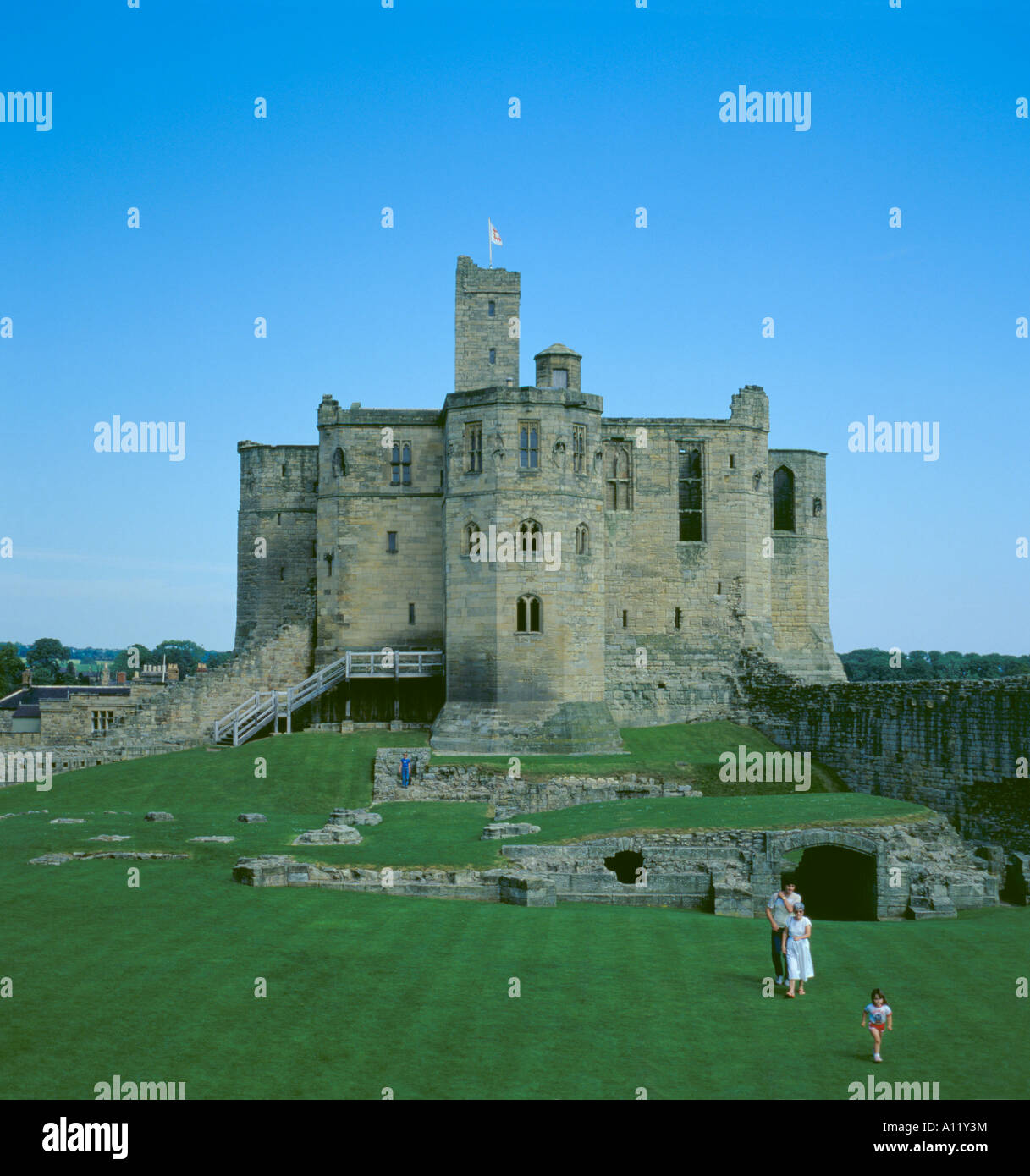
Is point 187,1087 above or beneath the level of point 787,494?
beneath

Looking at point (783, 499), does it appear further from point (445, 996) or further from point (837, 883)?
point (445, 996)

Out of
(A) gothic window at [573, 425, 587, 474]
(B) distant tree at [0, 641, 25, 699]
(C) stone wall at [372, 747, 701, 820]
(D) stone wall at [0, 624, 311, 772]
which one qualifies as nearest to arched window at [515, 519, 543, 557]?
(A) gothic window at [573, 425, 587, 474]

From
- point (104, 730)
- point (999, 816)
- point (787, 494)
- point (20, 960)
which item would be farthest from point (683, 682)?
point (20, 960)

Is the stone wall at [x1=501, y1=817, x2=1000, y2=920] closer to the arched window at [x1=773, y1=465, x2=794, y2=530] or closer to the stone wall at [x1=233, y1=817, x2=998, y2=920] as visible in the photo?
the stone wall at [x1=233, y1=817, x2=998, y2=920]

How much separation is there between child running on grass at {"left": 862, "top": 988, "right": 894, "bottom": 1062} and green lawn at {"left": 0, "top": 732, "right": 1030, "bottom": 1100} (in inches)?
10.5

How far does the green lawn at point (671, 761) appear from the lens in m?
45.4

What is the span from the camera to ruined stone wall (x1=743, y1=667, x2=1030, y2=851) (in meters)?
41.4

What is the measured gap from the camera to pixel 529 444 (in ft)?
165

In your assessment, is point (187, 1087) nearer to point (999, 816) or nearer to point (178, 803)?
point (178, 803)

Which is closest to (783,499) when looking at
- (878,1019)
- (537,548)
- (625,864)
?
(537,548)

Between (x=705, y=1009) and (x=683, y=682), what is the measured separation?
38.5m

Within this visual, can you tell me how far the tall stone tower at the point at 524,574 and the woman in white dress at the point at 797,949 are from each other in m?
27.1

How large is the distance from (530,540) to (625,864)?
58.2 feet

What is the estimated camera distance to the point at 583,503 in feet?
167
